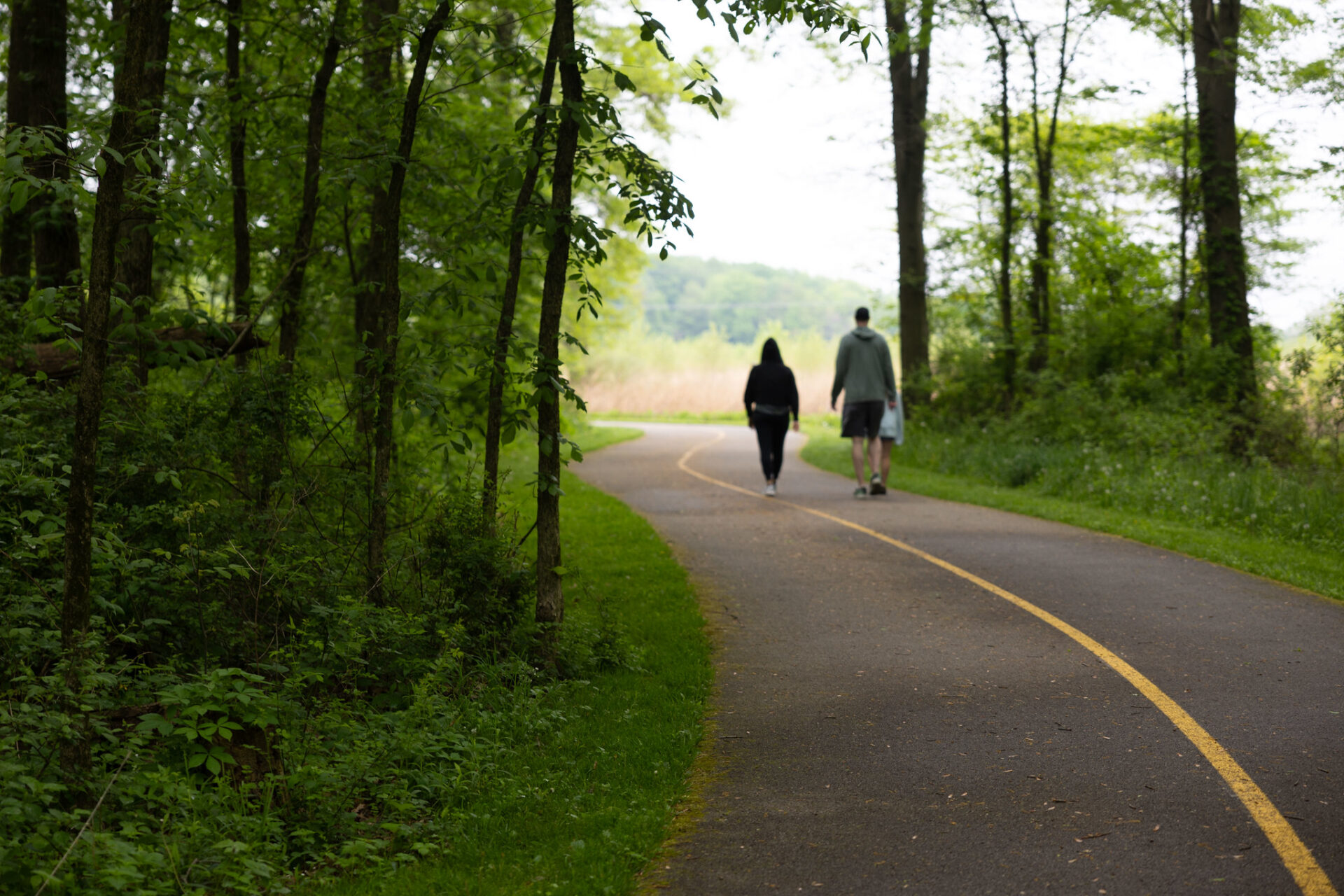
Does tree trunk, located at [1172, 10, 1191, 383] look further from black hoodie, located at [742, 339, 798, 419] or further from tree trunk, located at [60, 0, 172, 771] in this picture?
tree trunk, located at [60, 0, 172, 771]

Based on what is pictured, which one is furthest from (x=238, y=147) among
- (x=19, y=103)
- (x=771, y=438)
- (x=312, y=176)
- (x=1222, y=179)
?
(x=1222, y=179)

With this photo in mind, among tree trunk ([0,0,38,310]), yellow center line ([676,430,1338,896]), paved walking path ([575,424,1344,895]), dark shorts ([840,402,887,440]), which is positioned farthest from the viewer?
dark shorts ([840,402,887,440])

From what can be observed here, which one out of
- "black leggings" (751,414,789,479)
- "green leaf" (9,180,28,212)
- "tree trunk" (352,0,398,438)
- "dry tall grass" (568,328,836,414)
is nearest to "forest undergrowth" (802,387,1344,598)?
"black leggings" (751,414,789,479)

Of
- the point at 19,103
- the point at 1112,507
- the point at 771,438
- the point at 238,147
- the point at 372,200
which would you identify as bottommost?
the point at 1112,507

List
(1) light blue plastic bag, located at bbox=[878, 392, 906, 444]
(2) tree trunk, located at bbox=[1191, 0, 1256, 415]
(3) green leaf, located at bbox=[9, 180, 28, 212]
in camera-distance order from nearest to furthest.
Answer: (3) green leaf, located at bbox=[9, 180, 28, 212], (1) light blue plastic bag, located at bbox=[878, 392, 906, 444], (2) tree trunk, located at bbox=[1191, 0, 1256, 415]

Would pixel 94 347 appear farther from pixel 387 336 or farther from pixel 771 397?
pixel 771 397

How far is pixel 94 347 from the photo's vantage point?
436cm

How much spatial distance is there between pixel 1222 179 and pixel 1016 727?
17.3 m

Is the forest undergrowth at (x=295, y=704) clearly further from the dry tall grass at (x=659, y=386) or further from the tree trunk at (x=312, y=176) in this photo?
the dry tall grass at (x=659, y=386)

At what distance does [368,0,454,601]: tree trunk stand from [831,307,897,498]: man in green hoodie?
922 centimetres

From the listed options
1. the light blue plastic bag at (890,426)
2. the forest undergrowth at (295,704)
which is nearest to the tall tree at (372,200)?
the forest undergrowth at (295,704)

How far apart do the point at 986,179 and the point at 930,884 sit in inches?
798

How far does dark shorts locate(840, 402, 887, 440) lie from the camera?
51.2 feet

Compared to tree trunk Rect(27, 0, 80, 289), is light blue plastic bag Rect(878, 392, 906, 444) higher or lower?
lower
